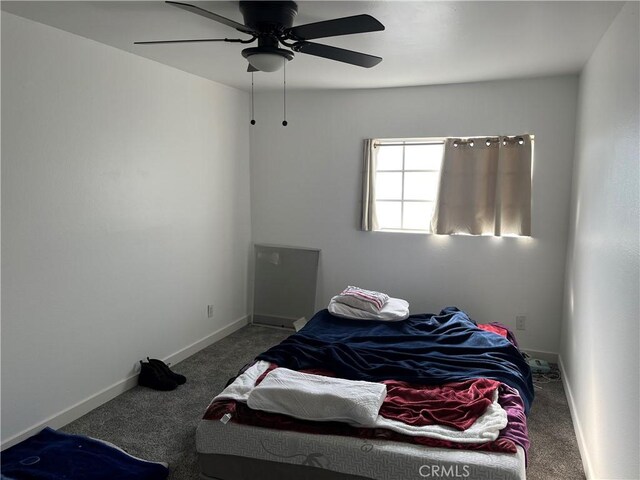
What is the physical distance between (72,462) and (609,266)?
2811 millimetres

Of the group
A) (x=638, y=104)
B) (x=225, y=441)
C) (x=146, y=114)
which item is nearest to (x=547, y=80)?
(x=638, y=104)

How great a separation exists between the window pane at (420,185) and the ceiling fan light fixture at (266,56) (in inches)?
88.9

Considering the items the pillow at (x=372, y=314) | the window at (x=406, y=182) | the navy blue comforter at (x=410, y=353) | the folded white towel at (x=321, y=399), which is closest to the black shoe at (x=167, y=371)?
the navy blue comforter at (x=410, y=353)

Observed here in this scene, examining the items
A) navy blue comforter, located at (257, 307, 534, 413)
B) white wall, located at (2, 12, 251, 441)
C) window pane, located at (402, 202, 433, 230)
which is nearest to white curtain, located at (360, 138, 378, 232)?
window pane, located at (402, 202, 433, 230)

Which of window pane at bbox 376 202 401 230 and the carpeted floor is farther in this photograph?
window pane at bbox 376 202 401 230

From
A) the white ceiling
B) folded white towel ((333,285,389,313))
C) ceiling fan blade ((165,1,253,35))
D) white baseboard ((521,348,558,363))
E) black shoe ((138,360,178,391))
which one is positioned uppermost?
the white ceiling

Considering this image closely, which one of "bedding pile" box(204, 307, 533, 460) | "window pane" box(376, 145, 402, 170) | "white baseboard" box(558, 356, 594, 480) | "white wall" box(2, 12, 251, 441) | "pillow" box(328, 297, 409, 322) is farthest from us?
"window pane" box(376, 145, 402, 170)

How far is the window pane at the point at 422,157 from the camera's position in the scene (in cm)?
428

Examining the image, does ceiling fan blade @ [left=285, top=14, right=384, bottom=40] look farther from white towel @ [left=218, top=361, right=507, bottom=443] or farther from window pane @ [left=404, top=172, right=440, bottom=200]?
window pane @ [left=404, top=172, right=440, bottom=200]

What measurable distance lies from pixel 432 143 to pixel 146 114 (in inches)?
95.3

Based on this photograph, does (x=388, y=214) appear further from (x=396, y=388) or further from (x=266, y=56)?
(x=266, y=56)

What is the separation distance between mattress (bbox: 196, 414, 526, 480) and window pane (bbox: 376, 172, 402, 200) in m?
2.75

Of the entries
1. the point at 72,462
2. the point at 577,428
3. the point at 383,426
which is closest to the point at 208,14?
the point at 383,426

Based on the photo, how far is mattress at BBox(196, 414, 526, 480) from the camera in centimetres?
192
